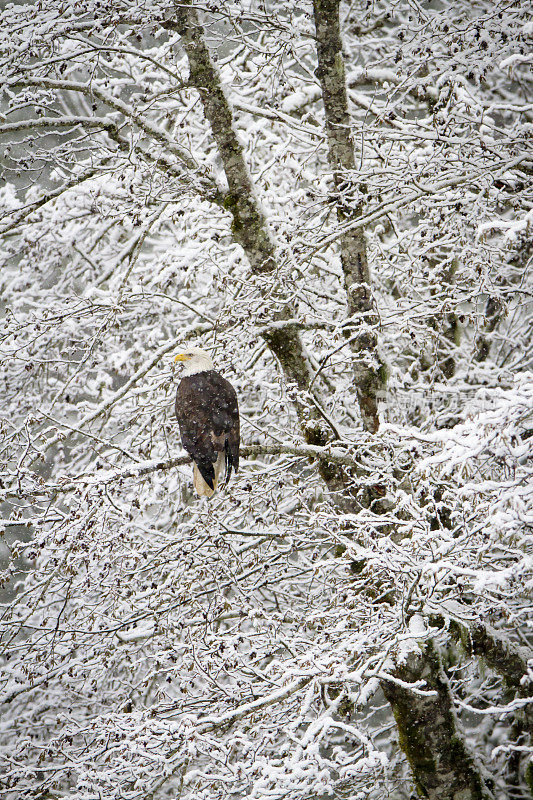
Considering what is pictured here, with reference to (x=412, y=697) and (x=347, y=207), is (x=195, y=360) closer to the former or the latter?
(x=347, y=207)

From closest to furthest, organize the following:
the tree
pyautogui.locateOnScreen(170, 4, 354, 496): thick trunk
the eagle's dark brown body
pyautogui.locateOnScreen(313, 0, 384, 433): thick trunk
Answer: the tree
the eagle's dark brown body
pyautogui.locateOnScreen(313, 0, 384, 433): thick trunk
pyautogui.locateOnScreen(170, 4, 354, 496): thick trunk

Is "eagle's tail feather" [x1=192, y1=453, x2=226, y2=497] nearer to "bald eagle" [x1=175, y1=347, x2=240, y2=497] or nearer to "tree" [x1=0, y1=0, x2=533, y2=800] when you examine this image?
"bald eagle" [x1=175, y1=347, x2=240, y2=497]

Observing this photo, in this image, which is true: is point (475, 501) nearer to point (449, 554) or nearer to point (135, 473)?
point (449, 554)

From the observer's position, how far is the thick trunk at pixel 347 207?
4.40 meters

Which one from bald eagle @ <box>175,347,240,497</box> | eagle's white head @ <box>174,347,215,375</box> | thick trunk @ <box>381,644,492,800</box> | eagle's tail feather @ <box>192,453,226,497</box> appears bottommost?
thick trunk @ <box>381,644,492,800</box>

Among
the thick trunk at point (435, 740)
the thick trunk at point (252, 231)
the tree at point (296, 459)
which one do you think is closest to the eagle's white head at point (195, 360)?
the tree at point (296, 459)

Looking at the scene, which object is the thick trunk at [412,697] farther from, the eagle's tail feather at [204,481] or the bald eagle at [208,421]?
the eagle's tail feather at [204,481]

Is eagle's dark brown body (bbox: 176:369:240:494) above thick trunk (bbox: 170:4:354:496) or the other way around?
the other way around

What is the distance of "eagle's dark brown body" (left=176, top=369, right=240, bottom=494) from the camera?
4234mm

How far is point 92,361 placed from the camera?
4926 mm

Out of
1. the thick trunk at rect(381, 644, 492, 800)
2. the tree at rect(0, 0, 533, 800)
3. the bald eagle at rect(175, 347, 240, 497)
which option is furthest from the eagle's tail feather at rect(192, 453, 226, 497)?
the thick trunk at rect(381, 644, 492, 800)

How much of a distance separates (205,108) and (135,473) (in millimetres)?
→ 2609

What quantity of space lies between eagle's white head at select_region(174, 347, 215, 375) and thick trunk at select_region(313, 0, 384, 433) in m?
0.99

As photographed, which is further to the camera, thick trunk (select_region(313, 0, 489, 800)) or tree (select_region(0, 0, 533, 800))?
thick trunk (select_region(313, 0, 489, 800))
